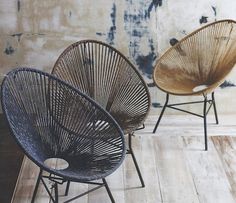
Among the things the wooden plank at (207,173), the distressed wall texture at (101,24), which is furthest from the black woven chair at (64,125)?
the distressed wall texture at (101,24)

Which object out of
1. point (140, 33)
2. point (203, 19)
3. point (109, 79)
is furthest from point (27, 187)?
point (203, 19)

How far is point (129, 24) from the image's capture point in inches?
122

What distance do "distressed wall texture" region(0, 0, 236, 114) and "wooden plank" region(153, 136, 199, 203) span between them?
0.57 m

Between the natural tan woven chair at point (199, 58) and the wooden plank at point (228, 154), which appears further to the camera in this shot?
the natural tan woven chair at point (199, 58)

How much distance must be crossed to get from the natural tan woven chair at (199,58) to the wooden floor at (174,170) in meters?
0.16

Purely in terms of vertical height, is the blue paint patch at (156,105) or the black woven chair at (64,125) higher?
the black woven chair at (64,125)

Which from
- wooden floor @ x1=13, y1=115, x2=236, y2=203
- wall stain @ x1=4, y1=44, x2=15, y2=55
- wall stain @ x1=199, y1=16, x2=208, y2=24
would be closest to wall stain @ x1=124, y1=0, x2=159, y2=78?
wall stain @ x1=199, y1=16, x2=208, y2=24

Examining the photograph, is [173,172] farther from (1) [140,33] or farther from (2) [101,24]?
(2) [101,24]

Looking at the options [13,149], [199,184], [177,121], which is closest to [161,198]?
[199,184]

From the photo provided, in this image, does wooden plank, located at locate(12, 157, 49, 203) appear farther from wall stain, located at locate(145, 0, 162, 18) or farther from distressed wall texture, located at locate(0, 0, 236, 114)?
wall stain, located at locate(145, 0, 162, 18)

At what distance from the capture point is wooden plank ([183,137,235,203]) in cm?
260

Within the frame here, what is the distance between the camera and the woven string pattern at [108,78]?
2.59 meters

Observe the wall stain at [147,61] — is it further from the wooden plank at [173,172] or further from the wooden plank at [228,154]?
the wooden plank at [228,154]

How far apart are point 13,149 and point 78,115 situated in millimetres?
867
